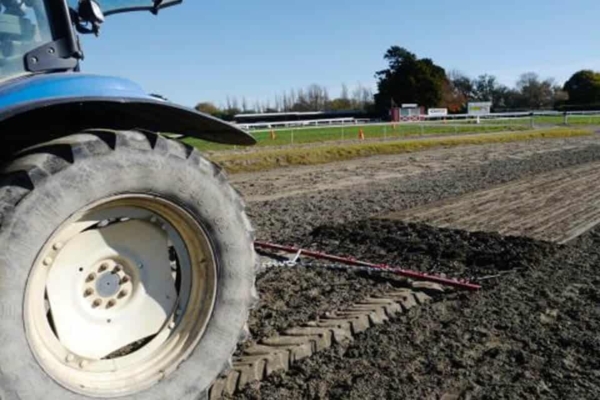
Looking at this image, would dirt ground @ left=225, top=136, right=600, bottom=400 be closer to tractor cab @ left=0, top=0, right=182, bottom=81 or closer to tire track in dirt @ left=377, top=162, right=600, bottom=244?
tire track in dirt @ left=377, top=162, right=600, bottom=244

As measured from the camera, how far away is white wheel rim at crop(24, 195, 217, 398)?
2305mm

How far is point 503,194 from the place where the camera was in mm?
9578

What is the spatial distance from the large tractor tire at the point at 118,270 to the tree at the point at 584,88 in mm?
81091

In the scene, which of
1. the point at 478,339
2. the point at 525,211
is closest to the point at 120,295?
the point at 478,339

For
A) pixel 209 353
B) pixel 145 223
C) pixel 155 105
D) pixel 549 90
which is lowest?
pixel 549 90

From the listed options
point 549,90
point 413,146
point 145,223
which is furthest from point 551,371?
point 549,90

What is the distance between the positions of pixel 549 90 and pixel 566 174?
8191cm

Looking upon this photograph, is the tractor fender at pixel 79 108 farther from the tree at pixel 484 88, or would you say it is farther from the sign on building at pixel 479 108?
the tree at pixel 484 88

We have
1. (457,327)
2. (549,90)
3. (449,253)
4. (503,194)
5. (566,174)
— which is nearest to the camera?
(457,327)

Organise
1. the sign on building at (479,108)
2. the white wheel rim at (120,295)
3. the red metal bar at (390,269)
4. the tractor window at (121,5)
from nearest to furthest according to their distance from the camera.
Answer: the white wheel rim at (120,295)
the tractor window at (121,5)
the red metal bar at (390,269)
the sign on building at (479,108)

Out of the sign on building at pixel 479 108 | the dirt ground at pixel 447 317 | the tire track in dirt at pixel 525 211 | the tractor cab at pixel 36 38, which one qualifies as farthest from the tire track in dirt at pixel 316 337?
the sign on building at pixel 479 108

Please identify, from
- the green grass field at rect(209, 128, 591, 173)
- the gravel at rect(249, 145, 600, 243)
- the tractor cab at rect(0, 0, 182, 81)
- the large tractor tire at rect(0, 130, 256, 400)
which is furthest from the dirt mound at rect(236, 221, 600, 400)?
the green grass field at rect(209, 128, 591, 173)

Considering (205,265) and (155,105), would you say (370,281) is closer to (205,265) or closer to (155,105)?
(205,265)

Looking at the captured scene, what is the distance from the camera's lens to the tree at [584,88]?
74.8 metres
